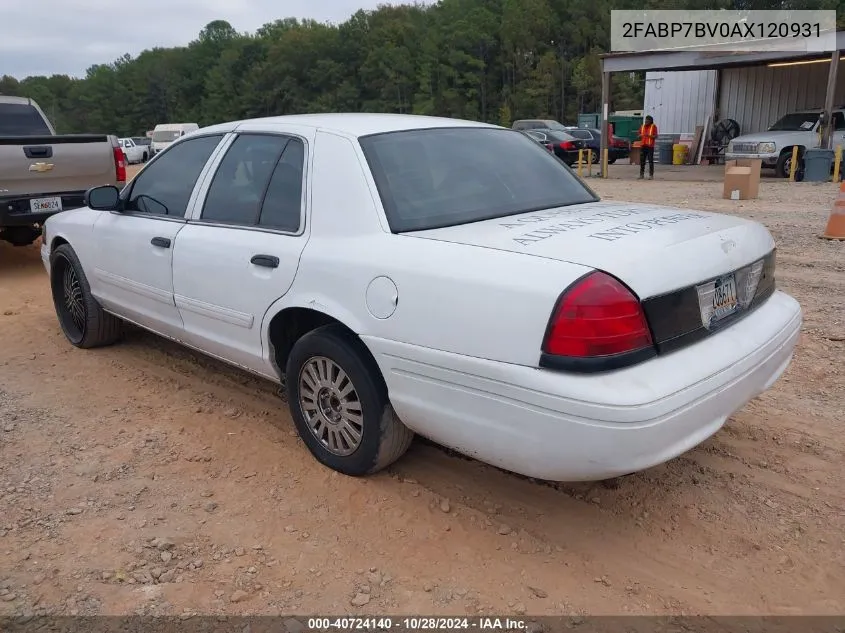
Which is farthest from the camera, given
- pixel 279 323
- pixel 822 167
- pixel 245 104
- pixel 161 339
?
pixel 245 104

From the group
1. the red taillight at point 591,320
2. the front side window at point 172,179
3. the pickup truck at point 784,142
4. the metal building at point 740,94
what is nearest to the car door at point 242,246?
the front side window at point 172,179

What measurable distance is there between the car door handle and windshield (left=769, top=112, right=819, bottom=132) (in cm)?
1912

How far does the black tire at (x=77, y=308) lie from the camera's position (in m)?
5.20

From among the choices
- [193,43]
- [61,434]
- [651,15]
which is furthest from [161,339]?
[193,43]

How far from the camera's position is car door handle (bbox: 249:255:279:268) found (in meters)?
3.38

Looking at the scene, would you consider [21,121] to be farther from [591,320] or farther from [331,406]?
[591,320]

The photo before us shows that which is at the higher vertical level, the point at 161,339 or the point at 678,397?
the point at 678,397

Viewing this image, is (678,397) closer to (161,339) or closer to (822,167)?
(161,339)

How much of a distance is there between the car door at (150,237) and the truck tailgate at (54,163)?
337 centimetres

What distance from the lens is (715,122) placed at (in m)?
26.0

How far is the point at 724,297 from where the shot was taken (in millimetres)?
2848

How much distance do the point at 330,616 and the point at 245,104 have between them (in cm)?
9121

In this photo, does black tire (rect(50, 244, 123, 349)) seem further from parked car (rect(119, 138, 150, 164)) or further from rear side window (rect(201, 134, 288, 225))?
parked car (rect(119, 138, 150, 164))

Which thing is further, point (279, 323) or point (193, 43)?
point (193, 43)
